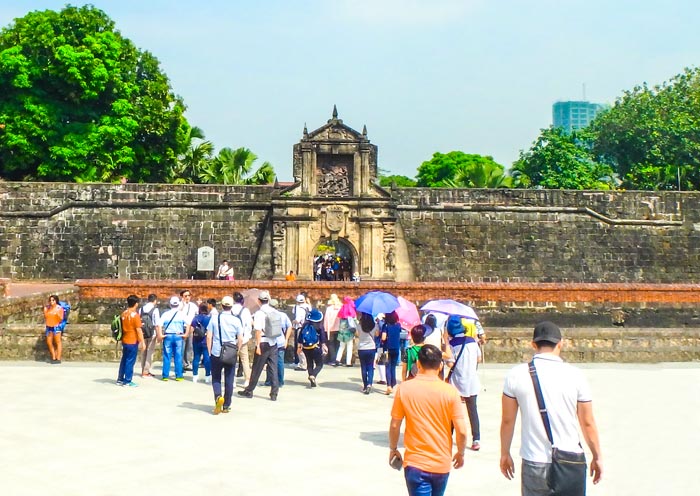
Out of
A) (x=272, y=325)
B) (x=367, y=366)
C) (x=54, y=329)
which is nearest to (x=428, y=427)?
(x=272, y=325)

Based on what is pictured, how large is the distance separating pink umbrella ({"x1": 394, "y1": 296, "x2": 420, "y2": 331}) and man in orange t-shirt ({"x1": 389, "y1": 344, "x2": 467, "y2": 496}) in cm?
607

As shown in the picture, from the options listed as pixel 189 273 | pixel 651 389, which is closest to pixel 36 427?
pixel 651 389

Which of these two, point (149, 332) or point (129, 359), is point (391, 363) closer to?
point (129, 359)

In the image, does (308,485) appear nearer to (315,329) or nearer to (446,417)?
(446,417)

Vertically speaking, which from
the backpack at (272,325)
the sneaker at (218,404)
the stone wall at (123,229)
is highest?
the stone wall at (123,229)

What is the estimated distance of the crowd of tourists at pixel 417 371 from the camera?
4.59 m

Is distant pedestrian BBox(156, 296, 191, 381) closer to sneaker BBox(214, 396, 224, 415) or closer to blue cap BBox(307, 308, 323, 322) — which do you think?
blue cap BBox(307, 308, 323, 322)

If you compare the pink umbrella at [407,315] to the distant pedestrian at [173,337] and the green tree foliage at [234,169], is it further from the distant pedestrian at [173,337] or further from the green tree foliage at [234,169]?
the green tree foliage at [234,169]

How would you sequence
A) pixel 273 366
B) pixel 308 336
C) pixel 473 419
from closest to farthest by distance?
1. pixel 473 419
2. pixel 273 366
3. pixel 308 336

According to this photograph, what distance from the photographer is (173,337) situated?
37.6ft

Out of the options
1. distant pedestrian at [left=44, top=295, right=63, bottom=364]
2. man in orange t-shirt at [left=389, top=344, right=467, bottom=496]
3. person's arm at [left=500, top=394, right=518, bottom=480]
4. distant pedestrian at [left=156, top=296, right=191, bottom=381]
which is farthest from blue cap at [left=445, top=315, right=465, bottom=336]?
distant pedestrian at [left=44, top=295, right=63, bottom=364]

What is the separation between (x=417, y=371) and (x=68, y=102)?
84.3 ft

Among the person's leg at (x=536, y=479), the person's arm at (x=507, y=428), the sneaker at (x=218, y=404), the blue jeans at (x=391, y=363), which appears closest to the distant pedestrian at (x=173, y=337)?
the sneaker at (x=218, y=404)

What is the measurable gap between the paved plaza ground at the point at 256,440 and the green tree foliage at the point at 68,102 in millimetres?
18549
